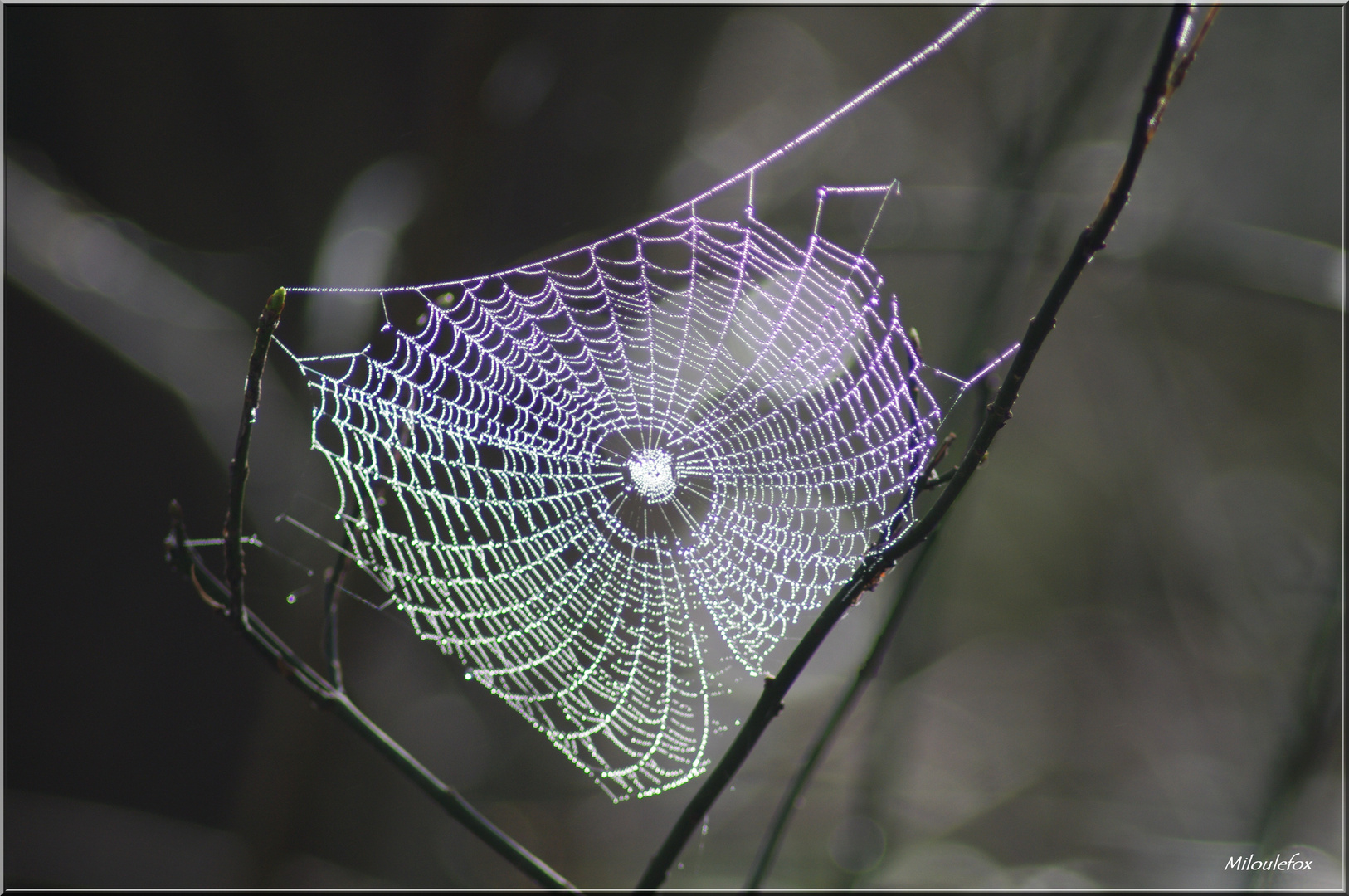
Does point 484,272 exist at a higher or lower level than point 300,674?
higher

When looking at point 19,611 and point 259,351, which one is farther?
point 19,611

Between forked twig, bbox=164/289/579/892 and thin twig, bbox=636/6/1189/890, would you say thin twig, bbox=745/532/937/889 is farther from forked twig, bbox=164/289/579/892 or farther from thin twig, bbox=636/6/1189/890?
forked twig, bbox=164/289/579/892

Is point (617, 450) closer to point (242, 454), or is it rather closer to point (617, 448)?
point (617, 448)

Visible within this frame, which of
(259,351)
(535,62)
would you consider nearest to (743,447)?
(259,351)

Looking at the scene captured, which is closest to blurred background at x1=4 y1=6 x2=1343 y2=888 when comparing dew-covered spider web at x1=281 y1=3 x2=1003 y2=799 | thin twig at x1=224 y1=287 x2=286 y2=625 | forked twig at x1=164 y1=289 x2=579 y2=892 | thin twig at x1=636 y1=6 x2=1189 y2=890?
dew-covered spider web at x1=281 y1=3 x2=1003 y2=799

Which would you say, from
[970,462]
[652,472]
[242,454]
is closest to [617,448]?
[652,472]

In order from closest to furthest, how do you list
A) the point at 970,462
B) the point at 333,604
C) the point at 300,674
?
the point at 970,462 < the point at 300,674 < the point at 333,604

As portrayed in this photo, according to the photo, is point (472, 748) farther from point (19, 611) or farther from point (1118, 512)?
point (1118, 512)
